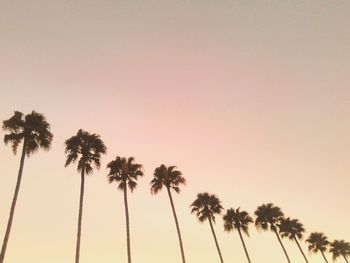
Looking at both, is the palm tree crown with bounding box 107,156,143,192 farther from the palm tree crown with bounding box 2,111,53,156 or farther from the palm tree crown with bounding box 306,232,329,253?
the palm tree crown with bounding box 306,232,329,253

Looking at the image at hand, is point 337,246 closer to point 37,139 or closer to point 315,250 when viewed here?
point 315,250

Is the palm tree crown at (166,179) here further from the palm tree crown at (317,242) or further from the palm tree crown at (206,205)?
the palm tree crown at (317,242)

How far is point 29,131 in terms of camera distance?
33500mm

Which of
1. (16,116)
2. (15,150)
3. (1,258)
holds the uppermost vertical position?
(16,116)

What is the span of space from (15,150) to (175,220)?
23.3 metres

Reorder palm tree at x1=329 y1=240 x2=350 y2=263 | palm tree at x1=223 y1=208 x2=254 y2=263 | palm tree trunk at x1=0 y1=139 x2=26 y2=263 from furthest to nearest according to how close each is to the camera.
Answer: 1. palm tree at x1=329 y1=240 x2=350 y2=263
2. palm tree at x1=223 y1=208 x2=254 y2=263
3. palm tree trunk at x1=0 y1=139 x2=26 y2=263

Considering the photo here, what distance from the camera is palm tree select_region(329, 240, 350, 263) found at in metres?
74.8

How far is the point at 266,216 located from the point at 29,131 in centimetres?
4338

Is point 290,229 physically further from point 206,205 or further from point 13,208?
point 13,208

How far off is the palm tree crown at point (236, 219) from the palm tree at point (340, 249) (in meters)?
29.2

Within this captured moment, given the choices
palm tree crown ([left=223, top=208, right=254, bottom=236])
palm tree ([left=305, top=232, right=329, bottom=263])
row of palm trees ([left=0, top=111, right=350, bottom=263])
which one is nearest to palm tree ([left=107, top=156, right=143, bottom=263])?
row of palm trees ([left=0, top=111, right=350, bottom=263])

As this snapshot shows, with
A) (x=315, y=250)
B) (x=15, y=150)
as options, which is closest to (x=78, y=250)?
(x=15, y=150)

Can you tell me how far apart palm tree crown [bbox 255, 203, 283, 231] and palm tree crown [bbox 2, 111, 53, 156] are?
134ft

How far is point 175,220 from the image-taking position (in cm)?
4656
